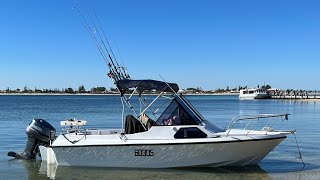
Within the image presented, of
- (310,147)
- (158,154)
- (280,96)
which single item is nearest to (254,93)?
(280,96)

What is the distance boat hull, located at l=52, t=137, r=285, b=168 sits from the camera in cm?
1312

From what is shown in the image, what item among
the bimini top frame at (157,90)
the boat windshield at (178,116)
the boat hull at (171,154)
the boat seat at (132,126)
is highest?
the bimini top frame at (157,90)

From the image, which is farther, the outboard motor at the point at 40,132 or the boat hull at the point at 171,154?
the outboard motor at the point at 40,132

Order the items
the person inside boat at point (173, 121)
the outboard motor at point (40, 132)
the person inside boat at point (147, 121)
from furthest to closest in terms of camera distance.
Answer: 1. the outboard motor at point (40, 132)
2. the person inside boat at point (147, 121)
3. the person inside boat at point (173, 121)

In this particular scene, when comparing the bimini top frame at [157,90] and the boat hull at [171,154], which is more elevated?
the bimini top frame at [157,90]

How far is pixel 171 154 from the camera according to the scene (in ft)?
43.7

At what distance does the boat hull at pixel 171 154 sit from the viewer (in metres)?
13.1

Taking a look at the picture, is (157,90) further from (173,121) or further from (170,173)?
(170,173)

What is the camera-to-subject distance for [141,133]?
13.4 metres

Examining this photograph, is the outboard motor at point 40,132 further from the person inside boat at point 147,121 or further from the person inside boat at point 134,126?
the person inside boat at point 147,121

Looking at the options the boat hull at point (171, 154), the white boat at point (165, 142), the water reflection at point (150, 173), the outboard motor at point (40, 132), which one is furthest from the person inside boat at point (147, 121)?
the outboard motor at point (40, 132)

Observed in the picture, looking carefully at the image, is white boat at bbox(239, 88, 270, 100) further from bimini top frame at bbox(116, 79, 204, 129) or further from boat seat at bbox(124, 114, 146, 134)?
boat seat at bbox(124, 114, 146, 134)

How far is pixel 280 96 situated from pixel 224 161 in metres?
100

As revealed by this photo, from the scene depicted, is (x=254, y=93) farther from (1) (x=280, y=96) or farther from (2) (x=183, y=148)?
(2) (x=183, y=148)
